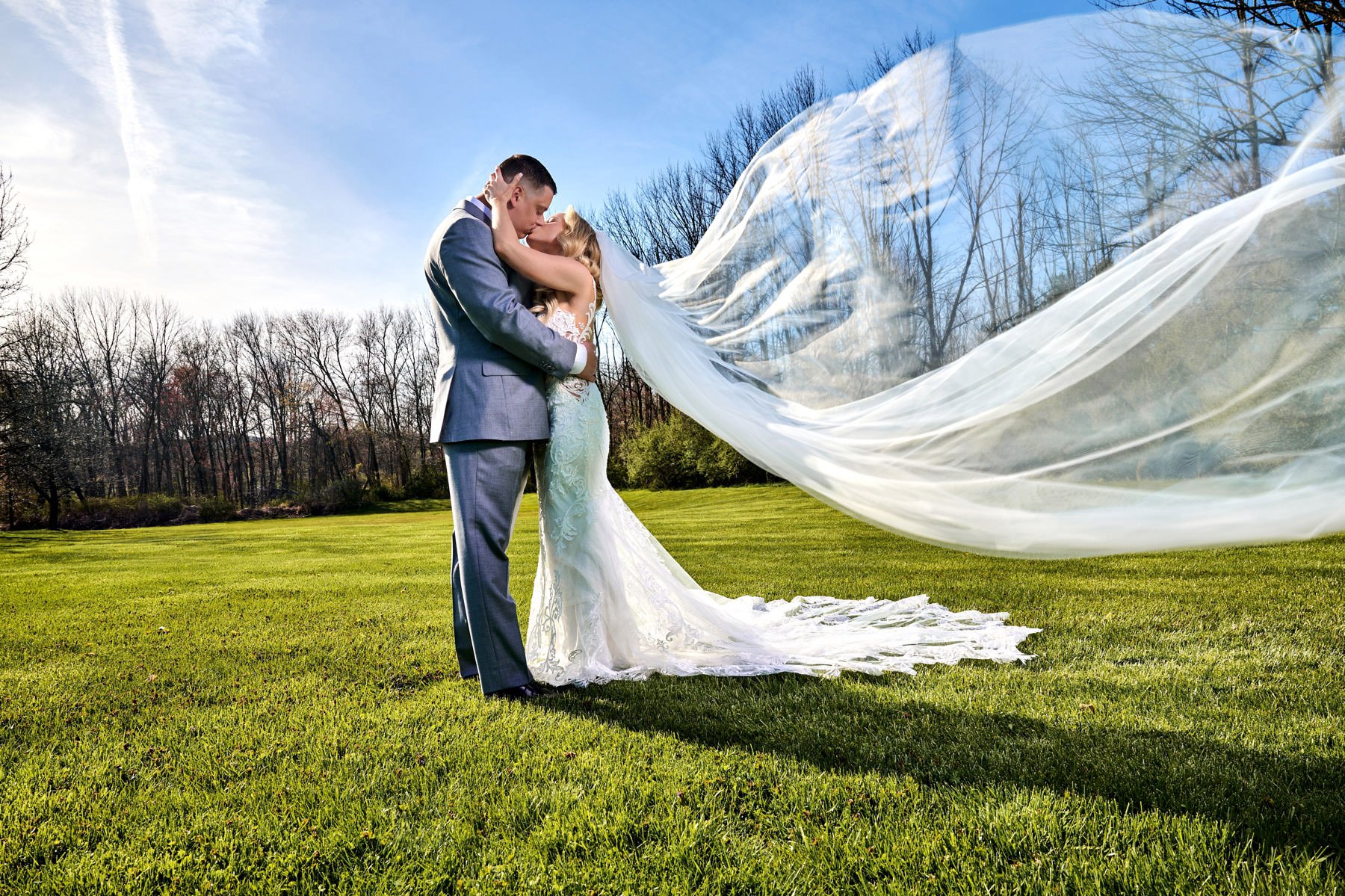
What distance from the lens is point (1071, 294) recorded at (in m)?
3.29

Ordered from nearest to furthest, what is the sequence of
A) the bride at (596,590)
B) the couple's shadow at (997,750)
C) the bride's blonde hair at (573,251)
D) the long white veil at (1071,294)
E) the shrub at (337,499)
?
1. the couple's shadow at (997,750)
2. the long white veil at (1071,294)
3. the bride at (596,590)
4. the bride's blonde hair at (573,251)
5. the shrub at (337,499)

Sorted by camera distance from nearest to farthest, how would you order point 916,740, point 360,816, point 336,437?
point 360,816
point 916,740
point 336,437

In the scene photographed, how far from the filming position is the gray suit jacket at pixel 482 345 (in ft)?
12.1

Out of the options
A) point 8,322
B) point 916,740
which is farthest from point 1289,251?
point 8,322

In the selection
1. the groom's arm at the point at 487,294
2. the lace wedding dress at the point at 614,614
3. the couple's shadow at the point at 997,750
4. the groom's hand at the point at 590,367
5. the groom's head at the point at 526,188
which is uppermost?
the groom's head at the point at 526,188

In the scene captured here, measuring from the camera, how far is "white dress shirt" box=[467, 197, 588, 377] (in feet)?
12.9

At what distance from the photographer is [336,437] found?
43.8 meters

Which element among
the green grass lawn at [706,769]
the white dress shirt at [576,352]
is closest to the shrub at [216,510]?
the green grass lawn at [706,769]

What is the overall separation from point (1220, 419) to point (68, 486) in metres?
36.3

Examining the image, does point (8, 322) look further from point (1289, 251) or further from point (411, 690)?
point (1289, 251)

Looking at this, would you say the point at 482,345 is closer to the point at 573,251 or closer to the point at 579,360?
the point at 579,360

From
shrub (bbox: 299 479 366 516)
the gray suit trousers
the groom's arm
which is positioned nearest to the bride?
the groom's arm

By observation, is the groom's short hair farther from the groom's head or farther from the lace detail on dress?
the lace detail on dress

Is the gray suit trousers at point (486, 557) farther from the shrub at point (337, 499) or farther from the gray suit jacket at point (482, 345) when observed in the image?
the shrub at point (337, 499)
